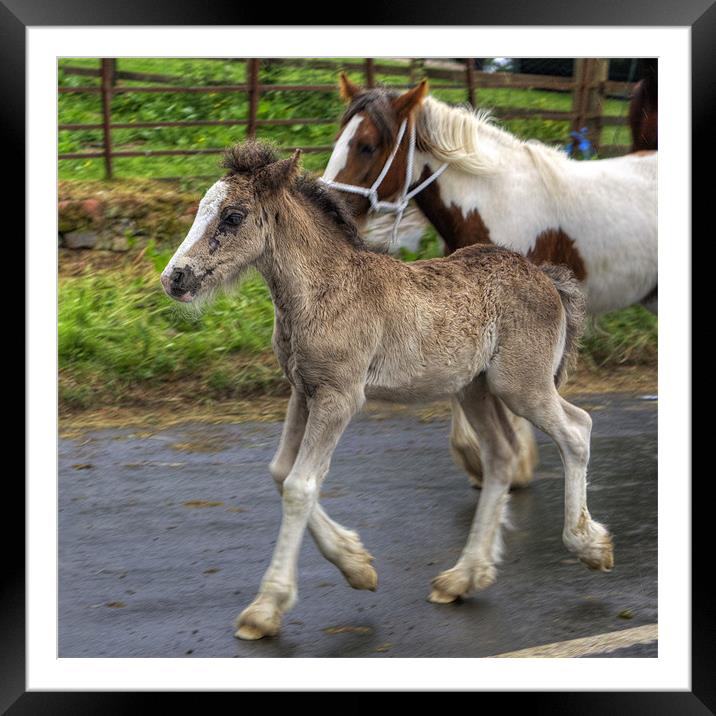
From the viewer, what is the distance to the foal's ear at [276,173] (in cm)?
507

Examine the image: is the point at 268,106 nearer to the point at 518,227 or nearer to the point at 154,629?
the point at 518,227

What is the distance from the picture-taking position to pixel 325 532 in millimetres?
5301

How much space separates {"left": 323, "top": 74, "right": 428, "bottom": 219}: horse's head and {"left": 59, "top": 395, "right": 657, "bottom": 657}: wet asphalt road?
5.44ft

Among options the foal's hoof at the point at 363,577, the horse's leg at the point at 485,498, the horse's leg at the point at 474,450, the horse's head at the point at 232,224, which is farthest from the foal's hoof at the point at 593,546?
the horse's head at the point at 232,224

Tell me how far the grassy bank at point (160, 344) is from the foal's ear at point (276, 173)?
3260mm

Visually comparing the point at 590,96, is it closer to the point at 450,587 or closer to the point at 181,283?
the point at 450,587

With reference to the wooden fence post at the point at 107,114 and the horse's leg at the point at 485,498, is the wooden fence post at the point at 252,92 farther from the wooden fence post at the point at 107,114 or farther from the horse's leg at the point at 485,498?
the horse's leg at the point at 485,498

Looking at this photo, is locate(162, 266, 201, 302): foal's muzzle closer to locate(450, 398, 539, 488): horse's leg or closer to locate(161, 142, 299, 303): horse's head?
locate(161, 142, 299, 303): horse's head

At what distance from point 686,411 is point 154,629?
7.87 feet

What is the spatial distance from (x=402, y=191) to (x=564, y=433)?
1635 millimetres

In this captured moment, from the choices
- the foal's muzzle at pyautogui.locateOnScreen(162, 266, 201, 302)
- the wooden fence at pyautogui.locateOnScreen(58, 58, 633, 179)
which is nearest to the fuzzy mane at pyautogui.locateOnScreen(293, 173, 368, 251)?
the foal's muzzle at pyautogui.locateOnScreen(162, 266, 201, 302)

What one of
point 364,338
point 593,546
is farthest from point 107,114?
point 593,546
